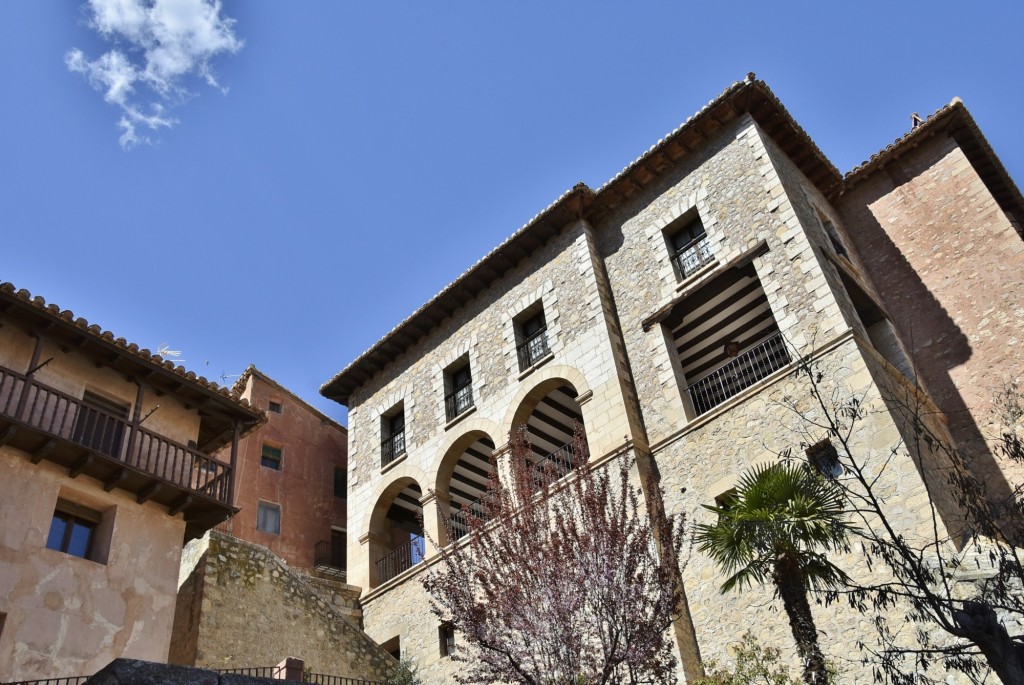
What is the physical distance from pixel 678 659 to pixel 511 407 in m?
7.63

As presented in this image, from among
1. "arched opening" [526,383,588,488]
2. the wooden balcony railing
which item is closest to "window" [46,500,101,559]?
the wooden balcony railing

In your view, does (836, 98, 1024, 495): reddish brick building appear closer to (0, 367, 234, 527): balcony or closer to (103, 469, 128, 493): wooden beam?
(0, 367, 234, 527): balcony

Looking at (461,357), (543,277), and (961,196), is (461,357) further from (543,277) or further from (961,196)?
(961,196)

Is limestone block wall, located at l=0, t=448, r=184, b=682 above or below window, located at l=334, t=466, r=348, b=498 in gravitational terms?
below

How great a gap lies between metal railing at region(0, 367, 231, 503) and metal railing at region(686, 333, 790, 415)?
32.1ft

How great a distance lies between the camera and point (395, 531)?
2342 cm

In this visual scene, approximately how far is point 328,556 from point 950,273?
18845 mm

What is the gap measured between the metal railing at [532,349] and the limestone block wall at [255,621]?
23.4 feet

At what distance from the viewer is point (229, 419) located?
1742cm

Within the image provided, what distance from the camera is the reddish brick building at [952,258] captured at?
1692 cm

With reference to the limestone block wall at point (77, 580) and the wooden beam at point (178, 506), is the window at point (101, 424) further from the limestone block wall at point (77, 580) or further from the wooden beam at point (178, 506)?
the wooden beam at point (178, 506)

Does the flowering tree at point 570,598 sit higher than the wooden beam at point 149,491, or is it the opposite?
the wooden beam at point 149,491

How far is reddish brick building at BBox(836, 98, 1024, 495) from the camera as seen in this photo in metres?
16.9

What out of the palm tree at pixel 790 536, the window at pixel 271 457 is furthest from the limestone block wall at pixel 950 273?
the window at pixel 271 457
